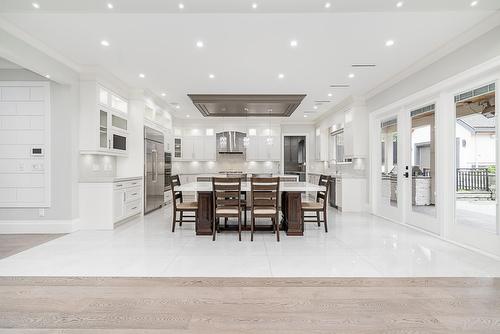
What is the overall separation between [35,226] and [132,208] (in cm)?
160

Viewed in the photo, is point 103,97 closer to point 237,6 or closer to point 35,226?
point 35,226

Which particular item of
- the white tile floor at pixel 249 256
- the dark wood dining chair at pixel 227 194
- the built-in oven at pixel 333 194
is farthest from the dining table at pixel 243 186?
the built-in oven at pixel 333 194

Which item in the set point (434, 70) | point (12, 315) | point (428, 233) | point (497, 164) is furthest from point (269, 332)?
point (434, 70)

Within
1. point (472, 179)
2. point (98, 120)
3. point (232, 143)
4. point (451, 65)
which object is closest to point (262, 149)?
point (232, 143)

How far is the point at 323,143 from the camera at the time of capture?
9.41m

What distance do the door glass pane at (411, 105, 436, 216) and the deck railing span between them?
0.48m

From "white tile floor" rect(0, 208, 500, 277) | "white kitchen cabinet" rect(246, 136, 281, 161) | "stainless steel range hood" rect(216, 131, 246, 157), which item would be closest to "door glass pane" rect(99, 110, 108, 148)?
"white tile floor" rect(0, 208, 500, 277)

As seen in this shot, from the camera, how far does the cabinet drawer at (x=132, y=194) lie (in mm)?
5639

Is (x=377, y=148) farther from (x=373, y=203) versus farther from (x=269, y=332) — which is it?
(x=269, y=332)

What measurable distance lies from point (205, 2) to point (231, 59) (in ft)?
5.24

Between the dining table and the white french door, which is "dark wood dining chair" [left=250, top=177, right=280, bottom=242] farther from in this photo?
the white french door

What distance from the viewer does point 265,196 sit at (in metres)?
4.12

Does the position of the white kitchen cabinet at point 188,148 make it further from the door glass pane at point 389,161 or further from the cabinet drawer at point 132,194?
the door glass pane at point 389,161

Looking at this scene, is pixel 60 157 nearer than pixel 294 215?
No
